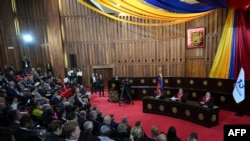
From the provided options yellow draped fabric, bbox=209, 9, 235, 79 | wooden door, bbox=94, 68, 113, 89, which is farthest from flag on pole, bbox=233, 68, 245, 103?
wooden door, bbox=94, 68, 113, 89

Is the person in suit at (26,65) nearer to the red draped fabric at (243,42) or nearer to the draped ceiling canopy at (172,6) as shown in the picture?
the draped ceiling canopy at (172,6)

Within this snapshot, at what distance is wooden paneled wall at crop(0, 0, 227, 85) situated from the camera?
1122cm

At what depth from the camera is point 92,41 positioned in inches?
458

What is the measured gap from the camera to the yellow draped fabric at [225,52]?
25.6 ft

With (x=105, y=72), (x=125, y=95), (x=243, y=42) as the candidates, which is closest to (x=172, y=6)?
(x=243, y=42)

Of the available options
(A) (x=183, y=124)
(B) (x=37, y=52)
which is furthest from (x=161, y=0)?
(B) (x=37, y=52)

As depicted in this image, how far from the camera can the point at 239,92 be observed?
212 inches

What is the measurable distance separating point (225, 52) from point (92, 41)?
6.96 m

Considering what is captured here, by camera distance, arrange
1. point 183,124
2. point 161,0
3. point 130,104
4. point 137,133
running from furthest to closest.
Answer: point 130,104, point 161,0, point 183,124, point 137,133

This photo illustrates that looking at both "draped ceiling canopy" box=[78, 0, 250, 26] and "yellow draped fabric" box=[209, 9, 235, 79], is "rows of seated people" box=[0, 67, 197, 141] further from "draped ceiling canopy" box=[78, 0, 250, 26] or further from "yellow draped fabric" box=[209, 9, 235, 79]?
"yellow draped fabric" box=[209, 9, 235, 79]

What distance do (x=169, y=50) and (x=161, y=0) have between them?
424 cm

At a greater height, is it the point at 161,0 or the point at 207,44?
the point at 161,0

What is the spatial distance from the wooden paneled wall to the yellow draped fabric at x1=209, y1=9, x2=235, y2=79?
271cm

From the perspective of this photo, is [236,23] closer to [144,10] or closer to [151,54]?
[144,10]
